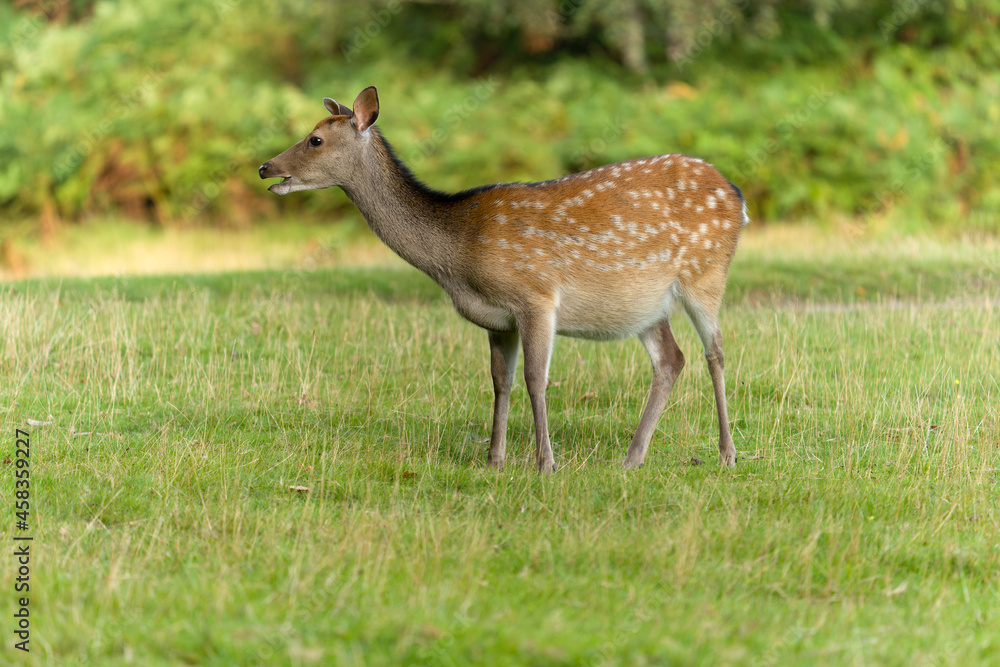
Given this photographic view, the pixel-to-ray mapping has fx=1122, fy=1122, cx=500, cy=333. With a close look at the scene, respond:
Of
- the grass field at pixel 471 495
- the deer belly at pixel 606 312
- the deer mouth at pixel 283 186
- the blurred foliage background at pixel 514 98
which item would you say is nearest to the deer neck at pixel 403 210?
the deer mouth at pixel 283 186

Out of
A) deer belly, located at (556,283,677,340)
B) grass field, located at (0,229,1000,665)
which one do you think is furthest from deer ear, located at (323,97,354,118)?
grass field, located at (0,229,1000,665)

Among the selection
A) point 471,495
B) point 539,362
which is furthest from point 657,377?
point 471,495

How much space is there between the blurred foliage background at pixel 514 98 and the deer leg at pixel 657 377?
1077 centimetres

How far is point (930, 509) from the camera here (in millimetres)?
5645

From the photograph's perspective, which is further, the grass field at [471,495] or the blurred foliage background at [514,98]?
the blurred foliage background at [514,98]

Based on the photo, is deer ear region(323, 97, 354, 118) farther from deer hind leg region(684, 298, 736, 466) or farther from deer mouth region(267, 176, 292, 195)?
deer hind leg region(684, 298, 736, 466)

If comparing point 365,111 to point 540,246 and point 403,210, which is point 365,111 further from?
A: point 540,246

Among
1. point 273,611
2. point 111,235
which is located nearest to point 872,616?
point 273,611

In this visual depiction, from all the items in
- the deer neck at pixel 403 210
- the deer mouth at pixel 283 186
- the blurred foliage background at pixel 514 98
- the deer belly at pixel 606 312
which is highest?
the deer mouth at pixel 283 186

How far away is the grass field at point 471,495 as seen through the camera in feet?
13.4

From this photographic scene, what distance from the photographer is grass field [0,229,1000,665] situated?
4.09 metres

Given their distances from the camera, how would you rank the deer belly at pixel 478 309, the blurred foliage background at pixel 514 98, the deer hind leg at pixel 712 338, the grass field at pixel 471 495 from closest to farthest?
the grass field at pixel 471 495 → the deer belly at pixel 478 309 → the deer hind leg at pixel 712 338 → the blurred foliage background at pixel 514 98

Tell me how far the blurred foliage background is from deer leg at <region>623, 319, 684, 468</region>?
Result: 35.3 feet

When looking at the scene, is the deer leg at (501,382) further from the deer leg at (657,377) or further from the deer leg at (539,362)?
the deer leg at (657,377)
